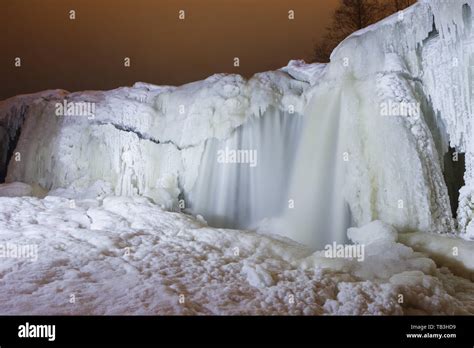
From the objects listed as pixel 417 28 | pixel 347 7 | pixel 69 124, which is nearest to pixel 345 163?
pixel 417 28

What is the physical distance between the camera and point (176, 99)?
443 inches

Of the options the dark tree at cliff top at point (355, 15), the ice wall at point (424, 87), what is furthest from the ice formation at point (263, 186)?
the dark tree at cliff top at point (355, 15)

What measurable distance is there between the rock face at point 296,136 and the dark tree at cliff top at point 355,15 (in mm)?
12507

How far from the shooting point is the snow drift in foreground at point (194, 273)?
13.4ft

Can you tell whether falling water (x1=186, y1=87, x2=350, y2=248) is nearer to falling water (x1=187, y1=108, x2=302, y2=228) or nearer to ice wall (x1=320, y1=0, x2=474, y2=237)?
falling water (x1=187, y1=108, x2=302, y2=228)

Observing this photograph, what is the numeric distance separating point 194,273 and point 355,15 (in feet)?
66.5

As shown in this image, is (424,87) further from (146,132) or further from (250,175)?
(146,132)

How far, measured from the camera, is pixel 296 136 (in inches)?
393

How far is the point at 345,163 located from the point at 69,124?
25.4ft

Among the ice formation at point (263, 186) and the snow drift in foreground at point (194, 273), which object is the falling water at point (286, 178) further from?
the snow drift in foreground at point (194, 273)

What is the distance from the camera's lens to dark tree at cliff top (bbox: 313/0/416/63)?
2114 cm

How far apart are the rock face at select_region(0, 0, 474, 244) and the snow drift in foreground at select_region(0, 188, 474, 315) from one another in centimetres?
152

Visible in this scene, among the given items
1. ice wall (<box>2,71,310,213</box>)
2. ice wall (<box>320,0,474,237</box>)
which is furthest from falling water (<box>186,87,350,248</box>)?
ice wall (<box>320,0,474,237</box>)
